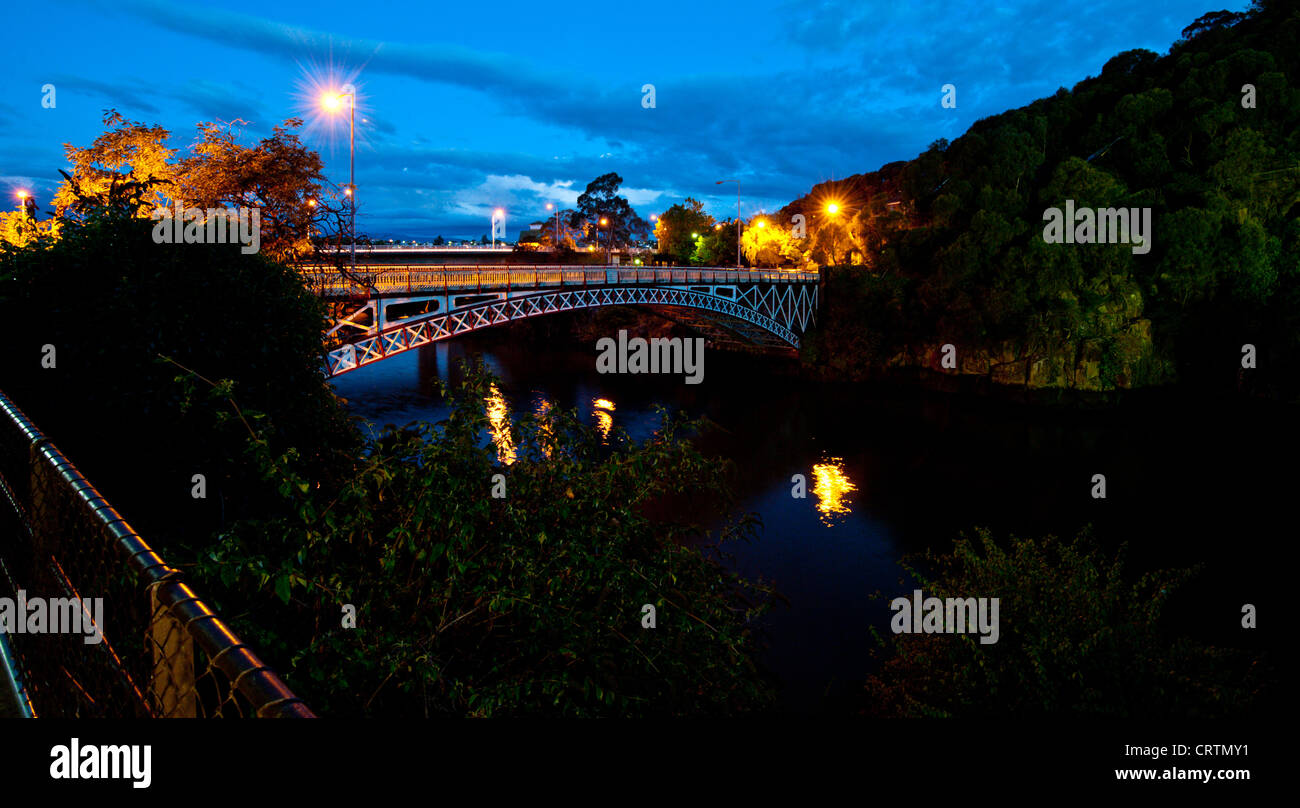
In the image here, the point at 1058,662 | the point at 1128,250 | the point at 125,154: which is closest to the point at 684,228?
the point at 1128,250

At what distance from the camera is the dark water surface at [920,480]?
56.9 ft

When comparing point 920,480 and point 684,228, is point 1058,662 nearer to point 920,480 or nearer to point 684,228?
point 920,480

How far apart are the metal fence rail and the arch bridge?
1291 centimetres

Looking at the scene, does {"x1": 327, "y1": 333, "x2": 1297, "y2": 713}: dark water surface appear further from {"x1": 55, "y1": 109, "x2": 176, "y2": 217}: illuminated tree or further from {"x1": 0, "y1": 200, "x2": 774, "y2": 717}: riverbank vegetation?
{"x1": 55, "y1": 109, "x2": 176, "y2": 217}: illuminated tree

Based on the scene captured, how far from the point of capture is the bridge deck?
74.5ft

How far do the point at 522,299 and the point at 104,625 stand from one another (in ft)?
92.8

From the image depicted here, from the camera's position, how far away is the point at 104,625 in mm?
3250

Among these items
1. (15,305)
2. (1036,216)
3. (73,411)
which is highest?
(1036,216)

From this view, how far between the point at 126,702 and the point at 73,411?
690 cm

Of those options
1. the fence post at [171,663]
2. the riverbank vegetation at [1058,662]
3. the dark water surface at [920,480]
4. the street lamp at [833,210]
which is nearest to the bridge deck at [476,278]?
the dark water surface at [920,480]
